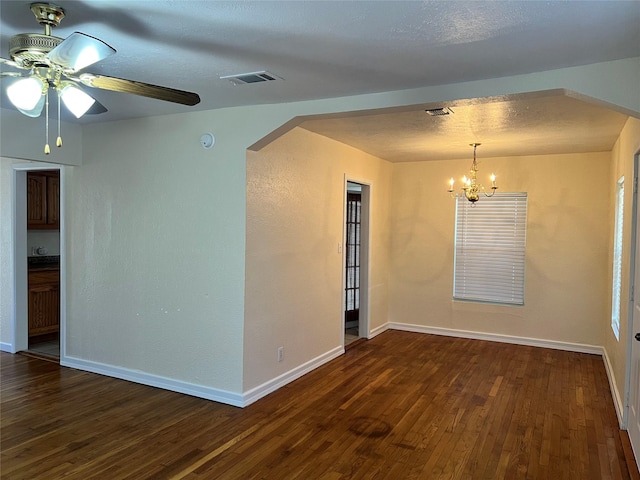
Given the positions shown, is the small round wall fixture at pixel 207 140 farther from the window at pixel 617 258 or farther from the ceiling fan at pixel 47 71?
the window at pixel 617 258

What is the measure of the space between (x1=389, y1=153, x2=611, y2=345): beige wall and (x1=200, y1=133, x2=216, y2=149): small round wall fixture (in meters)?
3.37

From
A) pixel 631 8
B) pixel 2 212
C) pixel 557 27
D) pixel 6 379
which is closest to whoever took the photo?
Answer: pixel 631 8

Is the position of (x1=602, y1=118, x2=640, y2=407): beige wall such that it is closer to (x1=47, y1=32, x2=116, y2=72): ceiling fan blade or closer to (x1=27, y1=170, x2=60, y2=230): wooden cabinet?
(x1=47, y1=32, x2=116, y2=72): ceiling fan blade

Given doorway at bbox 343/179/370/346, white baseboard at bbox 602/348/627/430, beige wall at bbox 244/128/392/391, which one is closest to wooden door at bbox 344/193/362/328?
doorway at bbox 343/179/370/346

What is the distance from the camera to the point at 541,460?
9.73 feet

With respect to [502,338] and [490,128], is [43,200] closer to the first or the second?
[490,128]

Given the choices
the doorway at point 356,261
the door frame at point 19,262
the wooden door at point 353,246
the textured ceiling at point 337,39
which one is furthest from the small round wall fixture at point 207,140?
the wooden door at point 353,246

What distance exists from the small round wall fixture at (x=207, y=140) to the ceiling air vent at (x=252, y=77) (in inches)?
36.6

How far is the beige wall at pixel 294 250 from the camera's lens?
3855 millimetres

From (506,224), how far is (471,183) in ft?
3.05

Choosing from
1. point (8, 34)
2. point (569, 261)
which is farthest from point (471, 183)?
point (8, 34)

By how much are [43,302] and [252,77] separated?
435 cm

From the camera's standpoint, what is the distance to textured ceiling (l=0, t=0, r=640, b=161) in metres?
1.90

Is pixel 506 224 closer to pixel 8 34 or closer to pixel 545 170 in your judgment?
pixel 545 170
